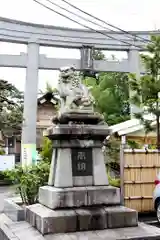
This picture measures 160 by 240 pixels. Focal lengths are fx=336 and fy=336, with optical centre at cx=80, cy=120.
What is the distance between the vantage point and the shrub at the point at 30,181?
8125 mm

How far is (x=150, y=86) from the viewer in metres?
11.9

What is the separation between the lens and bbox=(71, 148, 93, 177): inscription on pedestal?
619cm

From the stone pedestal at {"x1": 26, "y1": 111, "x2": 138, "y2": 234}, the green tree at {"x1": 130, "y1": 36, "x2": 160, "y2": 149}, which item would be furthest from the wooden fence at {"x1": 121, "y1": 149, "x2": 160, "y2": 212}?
the stone pedestal at {"x1": 26, "y1": 111, "x2": 138, "y2": 234}

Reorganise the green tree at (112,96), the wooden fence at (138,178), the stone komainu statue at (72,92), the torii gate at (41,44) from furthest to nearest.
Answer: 1. the green tree at (112,96)
2. the torii gate at (41,44)
3. the wooden fence at (138,178)
4. the stone komainu statue at (72,92)

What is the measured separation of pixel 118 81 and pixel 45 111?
6.74m

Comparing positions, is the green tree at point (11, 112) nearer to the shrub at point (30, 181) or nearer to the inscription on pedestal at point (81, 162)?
the shrub at point (30, 181)

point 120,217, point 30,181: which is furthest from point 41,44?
point 120,217

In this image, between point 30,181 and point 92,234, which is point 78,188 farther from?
point 30,181

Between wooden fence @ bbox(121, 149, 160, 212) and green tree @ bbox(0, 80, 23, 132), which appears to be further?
green tree @ bbox(0, 80, 23, 132)

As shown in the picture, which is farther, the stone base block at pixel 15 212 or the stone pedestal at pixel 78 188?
the stone base block at pixel 15 212

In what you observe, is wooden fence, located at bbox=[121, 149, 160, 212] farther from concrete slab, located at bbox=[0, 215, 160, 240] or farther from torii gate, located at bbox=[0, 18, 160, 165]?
torii gate, located at bbox=[0, 18, 160, 165]

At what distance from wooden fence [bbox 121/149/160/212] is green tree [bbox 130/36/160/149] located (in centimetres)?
266

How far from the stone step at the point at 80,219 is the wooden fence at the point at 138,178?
123 inches

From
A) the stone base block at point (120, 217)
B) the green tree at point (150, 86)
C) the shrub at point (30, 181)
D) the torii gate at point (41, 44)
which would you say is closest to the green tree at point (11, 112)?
the torii gate at point (41, 44)
